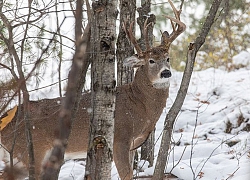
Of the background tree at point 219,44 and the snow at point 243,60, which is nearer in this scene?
the snow at point 243,60

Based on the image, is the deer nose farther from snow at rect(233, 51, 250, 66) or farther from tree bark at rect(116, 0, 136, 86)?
snow at rect(233, 51, 250, 66)

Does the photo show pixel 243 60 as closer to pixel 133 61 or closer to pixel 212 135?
pixel 212 135

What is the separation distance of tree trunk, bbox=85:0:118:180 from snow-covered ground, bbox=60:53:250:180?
133 centimetres

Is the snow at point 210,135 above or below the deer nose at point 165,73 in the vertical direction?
below

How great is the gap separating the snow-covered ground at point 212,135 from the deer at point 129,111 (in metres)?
0.38

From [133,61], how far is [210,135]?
8.92ft

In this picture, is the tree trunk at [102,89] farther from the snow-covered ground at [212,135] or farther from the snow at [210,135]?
the snow-covered ground at [212,135]

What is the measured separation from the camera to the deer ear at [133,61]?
17.6 feet

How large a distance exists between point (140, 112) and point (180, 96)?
0.83m

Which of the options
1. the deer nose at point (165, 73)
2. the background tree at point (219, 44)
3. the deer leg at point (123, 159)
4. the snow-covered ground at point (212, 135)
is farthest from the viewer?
the background tree at point (219, 44)

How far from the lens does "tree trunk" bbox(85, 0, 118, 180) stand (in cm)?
→ 321

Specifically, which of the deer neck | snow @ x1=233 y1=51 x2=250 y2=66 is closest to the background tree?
snow @ x1=233 y1=51 x2=250 y2=66

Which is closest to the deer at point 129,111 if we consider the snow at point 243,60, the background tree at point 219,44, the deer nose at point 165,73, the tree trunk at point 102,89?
the deer nose at point 165,73

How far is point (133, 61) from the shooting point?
540 cm
